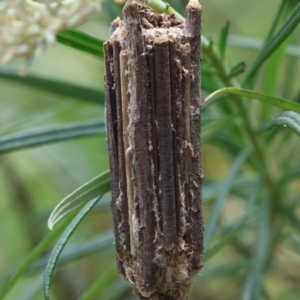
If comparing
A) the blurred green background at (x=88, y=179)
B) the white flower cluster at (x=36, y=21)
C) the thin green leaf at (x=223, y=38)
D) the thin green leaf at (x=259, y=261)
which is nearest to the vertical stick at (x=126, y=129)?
the white flower cluster at (x=36, y=21)

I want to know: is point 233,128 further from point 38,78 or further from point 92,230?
point 92,230

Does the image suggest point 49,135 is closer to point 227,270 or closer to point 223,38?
point 223,38

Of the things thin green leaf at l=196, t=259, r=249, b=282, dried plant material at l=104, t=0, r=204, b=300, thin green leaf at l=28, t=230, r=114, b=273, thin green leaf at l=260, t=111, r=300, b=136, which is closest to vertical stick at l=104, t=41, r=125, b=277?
dried plant material at l=104, t=0, r=204, b=300

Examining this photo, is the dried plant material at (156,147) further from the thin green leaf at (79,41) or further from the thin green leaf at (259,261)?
the thin green leaf at (259,261)

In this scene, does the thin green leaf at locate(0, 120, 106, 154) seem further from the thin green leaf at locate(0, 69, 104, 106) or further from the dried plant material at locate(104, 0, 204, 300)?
the dried plant material at locate(104, 0, 204, 300)

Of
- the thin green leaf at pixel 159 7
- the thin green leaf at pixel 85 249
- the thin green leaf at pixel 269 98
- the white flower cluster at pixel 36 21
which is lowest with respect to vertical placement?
the thin green leaf at pixel 85 249

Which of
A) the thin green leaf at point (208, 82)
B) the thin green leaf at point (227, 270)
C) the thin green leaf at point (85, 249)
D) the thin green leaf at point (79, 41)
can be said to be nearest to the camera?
the thin green leaf at point (79, 41)
